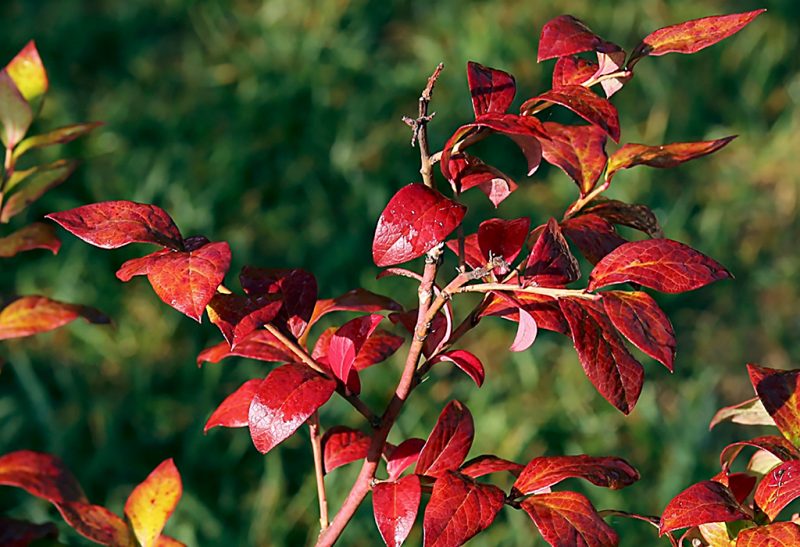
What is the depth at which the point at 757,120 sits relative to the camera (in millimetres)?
3029

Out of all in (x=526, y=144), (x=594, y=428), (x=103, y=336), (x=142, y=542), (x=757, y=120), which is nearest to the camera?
(x=526, y=144)

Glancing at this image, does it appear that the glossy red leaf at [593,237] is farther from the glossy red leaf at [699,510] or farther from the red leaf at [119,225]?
the red leaf at [119,225]

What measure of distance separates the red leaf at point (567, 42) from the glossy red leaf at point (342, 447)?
381 millimetres

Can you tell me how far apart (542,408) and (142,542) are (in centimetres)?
147

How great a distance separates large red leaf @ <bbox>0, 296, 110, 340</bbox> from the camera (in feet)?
3.03

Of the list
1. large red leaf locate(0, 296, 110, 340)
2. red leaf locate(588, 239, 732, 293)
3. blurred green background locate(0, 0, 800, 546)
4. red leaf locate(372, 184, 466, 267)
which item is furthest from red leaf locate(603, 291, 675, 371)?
blurred green background locate(0, 0, 800, 546)

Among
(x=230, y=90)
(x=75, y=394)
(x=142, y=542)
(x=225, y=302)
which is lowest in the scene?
(x=75, y=394)

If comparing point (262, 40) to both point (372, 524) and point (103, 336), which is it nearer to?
point (103, 336)

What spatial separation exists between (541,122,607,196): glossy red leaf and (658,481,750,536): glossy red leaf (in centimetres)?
27

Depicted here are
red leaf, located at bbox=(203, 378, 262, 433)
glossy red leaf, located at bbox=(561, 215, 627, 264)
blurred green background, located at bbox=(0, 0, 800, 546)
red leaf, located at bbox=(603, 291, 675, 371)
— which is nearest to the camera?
red leaf, located at bbox=(603, 291, 675, 371)

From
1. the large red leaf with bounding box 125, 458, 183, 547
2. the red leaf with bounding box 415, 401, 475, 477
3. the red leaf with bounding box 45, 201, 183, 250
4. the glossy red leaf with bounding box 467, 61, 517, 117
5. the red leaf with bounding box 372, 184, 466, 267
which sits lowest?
the large red leaf with bounding box 125, 458, 183, 547

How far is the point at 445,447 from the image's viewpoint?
79cm

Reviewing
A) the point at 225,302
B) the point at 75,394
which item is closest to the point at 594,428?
the point at 75,394

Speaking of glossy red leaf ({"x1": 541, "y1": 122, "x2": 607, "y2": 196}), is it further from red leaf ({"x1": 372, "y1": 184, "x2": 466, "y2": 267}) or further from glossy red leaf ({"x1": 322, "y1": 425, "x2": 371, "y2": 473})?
glossy red leaf ({"x1": 322, "y1": 425, "x2": 371, "y2": 473})
